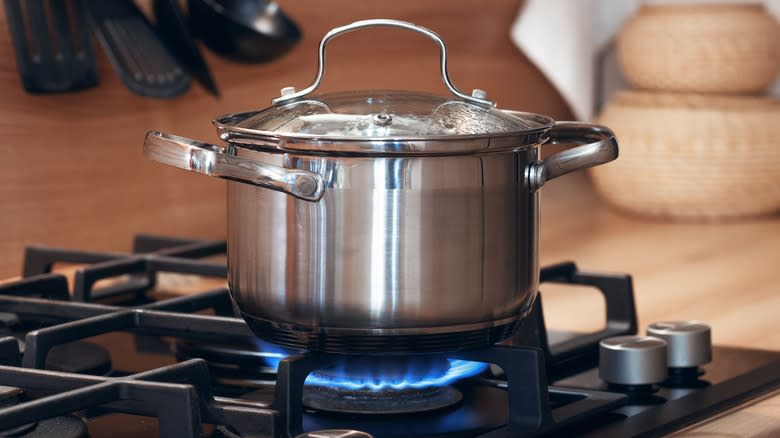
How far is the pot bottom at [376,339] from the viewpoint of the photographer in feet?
2.08

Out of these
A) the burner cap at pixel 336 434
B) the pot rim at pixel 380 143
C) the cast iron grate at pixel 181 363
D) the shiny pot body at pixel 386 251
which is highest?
the pot rim at pixel 380 143

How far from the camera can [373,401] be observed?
683 mm

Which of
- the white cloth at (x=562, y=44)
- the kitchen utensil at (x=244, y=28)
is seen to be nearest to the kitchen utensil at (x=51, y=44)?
→ the kitchen utensil at (x=244, y=28)

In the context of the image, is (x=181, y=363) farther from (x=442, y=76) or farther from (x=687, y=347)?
(x=687, y=347)

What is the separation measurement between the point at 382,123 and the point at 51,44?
1.77 feet

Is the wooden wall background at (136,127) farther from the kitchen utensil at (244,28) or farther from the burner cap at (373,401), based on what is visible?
the burner cap at (373,401)

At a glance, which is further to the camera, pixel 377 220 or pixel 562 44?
pixel 562 44

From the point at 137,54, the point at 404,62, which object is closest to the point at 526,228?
the point at 137,54

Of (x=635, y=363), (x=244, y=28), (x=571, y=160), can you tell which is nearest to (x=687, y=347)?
(x=635, y=363)

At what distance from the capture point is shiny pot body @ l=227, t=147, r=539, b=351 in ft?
2.05

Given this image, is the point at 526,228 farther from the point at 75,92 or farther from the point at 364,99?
the point at 75,92

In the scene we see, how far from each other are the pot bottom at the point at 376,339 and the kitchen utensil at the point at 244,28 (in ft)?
1.92

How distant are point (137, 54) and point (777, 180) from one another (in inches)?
34.9

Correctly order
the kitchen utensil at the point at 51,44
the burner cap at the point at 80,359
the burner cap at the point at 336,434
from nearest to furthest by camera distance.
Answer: the burner cap at the point at 336,434 → the burner cap at the point at 80,359 → the kitchen utensil at the point at 51,44
